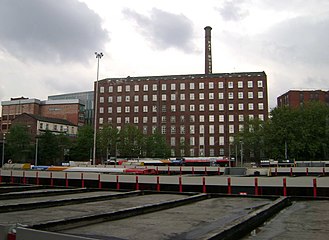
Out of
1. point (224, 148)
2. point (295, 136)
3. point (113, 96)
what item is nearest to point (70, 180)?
point (295, 136)

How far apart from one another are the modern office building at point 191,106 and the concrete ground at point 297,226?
8721cm

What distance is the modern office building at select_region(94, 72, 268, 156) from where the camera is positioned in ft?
337

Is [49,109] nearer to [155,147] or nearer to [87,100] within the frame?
[87,100]

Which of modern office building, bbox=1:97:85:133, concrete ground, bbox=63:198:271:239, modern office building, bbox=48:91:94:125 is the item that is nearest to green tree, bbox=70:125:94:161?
modern office building, bbox=1:97:85:133

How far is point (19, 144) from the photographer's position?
81750mm

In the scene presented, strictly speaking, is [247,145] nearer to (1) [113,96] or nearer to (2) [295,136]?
(2) [295,136]

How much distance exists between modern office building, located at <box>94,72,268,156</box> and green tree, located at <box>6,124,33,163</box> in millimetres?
33379

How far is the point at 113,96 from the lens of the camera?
113m

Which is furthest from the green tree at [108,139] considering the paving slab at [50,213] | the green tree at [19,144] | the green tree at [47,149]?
the paving slab at [50,213]

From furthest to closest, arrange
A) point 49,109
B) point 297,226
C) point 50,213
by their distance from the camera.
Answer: point 49,109, point 50,213, point 297,226

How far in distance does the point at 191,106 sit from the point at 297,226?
97.0 metres

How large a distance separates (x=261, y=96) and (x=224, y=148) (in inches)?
728

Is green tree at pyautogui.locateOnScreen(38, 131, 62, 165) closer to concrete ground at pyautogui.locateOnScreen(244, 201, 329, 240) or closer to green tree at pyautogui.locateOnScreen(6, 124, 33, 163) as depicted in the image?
green tree at pyautogui.locateOnScreen(6, 124, 33, 163)

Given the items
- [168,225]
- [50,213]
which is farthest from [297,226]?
[50,213]
